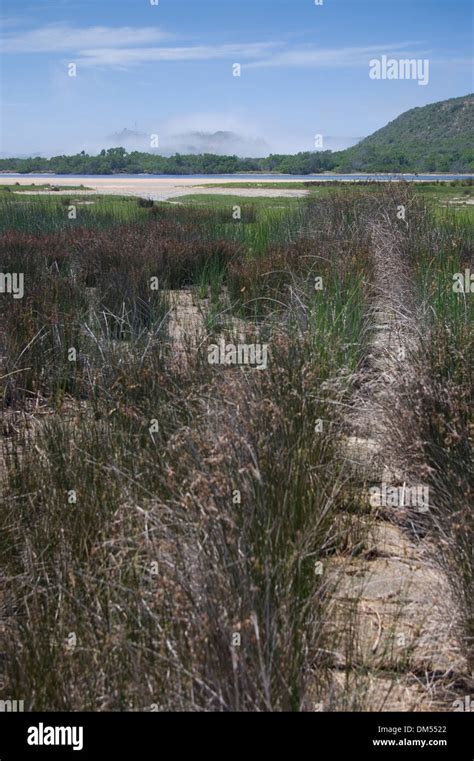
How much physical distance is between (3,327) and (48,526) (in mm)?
3011

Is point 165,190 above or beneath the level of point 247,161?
beneath

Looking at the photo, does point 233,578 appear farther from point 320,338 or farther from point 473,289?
point 473,289

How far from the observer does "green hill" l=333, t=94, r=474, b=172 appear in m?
83.8

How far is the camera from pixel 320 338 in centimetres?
533

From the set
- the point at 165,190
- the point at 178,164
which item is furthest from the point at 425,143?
the point at 165,190

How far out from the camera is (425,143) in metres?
110

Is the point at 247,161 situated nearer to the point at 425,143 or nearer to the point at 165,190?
the point at 425,143

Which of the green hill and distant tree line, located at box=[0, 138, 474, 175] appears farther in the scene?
distant tree line, located at box=[0, 138, 474, 175]

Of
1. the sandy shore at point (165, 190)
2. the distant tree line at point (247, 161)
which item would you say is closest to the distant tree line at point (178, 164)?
the distant tree line at point (247, 161)

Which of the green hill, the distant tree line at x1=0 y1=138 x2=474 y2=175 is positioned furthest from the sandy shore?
the distant tree line at x1=0 y1=138 x2=474 y2=175

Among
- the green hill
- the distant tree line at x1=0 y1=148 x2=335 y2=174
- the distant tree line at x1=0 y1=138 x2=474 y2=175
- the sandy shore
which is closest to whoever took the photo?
the sandy shore

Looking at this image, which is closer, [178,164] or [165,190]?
[165,190]

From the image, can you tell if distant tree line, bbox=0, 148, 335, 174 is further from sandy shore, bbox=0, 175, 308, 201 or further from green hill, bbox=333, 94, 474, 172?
sandy shore, bbox=0, 175, 308, 201

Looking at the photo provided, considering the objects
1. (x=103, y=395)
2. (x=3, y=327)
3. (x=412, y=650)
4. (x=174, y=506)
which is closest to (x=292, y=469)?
(x=174, y=506)
